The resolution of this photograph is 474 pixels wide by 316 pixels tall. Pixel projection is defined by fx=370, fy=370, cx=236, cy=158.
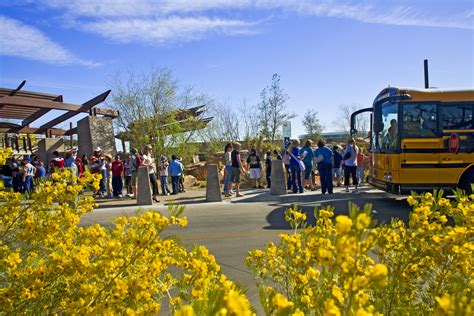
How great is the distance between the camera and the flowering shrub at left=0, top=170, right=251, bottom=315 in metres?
1.86

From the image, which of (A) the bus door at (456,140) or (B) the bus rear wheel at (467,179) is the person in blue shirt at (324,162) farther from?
(B) the bus rear wheel at (467,179)

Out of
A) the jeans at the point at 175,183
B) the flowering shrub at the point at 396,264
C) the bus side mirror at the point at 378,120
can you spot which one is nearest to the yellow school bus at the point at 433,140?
the bus side mirror at the point at 378,120

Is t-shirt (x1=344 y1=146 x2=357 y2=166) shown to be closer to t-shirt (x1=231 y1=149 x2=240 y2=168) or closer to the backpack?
t-shirt (x1=231 y1=149 x2=240 y2=168)

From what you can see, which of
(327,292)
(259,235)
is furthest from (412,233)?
(259,235)

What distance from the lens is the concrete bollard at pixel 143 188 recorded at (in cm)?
1092

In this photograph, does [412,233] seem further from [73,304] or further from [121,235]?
[73,304]

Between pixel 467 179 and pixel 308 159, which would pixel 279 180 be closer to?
pixel 308 159

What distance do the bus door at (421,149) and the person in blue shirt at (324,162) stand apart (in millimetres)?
2950

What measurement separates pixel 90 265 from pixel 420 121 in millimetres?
8884

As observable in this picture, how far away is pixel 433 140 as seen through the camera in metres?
8.94

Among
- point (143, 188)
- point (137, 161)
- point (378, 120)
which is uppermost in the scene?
point (378, 120)

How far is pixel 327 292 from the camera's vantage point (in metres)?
1.71

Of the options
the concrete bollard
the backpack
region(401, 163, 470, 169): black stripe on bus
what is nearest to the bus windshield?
region(401, 163, 470, 169): black stripe on bus

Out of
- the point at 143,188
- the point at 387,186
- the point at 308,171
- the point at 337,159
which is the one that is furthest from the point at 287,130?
the point at 143,188
